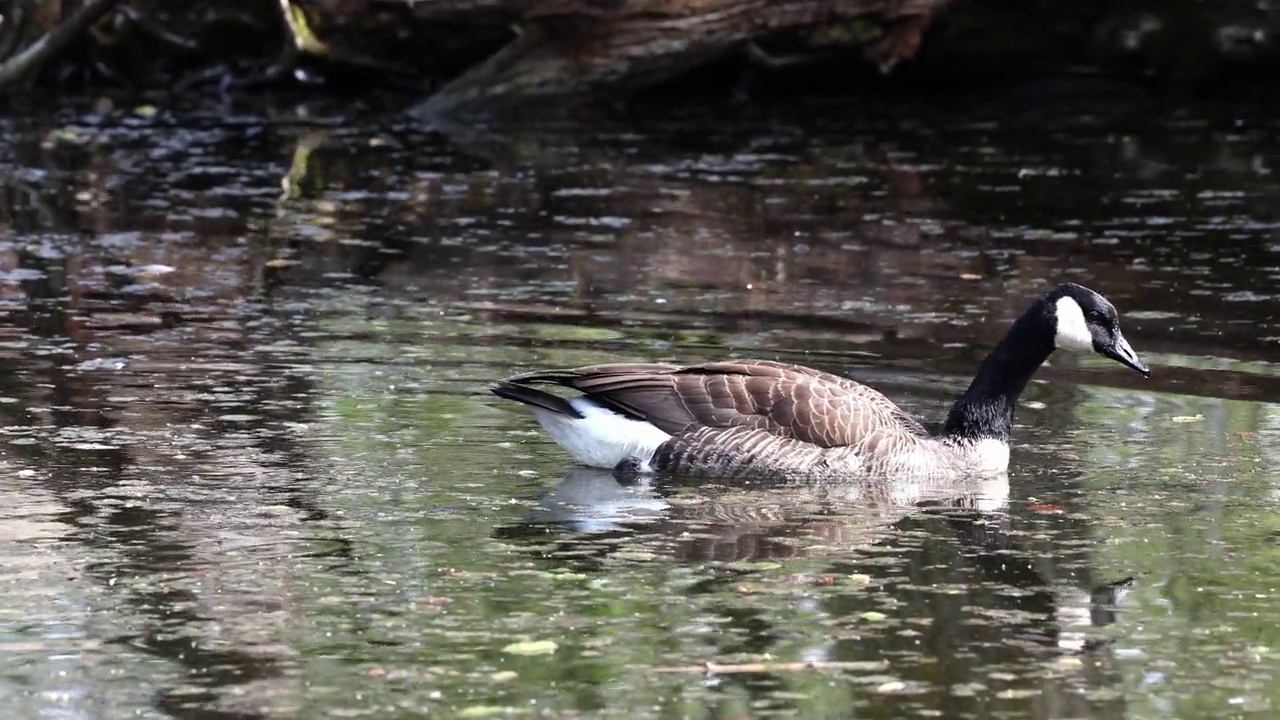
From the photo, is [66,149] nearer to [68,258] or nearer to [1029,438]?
[68,258]

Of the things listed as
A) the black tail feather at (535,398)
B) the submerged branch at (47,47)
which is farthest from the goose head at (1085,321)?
the submerged branch at (47,47)

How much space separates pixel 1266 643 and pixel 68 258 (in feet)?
32.1

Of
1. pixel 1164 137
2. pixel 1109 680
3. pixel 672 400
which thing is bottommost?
pixel 1109 680

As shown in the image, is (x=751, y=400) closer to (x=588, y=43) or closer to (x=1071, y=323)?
(x=1071, y=323)

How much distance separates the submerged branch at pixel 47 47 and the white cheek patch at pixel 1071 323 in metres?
13.0

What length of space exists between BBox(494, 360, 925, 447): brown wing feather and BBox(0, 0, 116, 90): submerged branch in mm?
12444

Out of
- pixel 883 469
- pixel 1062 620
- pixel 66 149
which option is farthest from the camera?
pixel 66 149

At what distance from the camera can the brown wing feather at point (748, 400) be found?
9.60m

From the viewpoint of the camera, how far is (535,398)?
9484 millimetres

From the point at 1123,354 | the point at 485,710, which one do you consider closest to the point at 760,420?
the point at 1123,354

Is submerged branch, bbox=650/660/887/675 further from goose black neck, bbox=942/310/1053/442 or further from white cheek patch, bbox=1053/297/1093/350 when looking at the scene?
white cheek patch, bbox=1053/297/1093/350

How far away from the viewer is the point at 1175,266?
14758 millimetres

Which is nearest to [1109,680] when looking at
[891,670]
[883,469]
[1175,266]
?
[891,670]

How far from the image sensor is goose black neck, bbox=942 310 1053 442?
9.85m
